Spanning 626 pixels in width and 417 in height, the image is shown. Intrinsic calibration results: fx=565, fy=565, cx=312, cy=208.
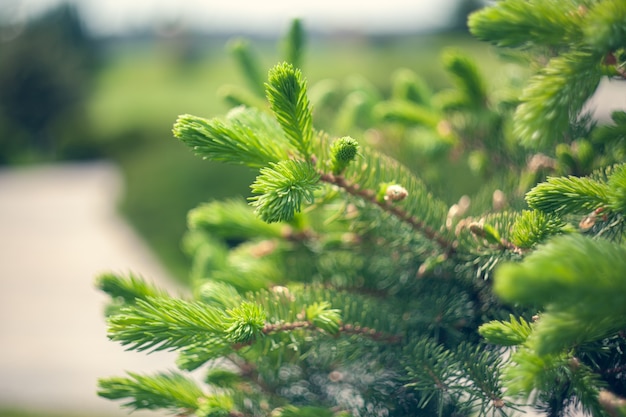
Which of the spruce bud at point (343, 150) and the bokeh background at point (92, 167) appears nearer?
A: the spruce bud at point (343, 150)

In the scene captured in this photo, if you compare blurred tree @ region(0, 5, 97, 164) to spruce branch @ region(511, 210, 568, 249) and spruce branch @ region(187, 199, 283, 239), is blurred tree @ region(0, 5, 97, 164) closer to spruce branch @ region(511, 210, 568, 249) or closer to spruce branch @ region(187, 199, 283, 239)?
spruce branch @ region(187, 199, 283, 239)

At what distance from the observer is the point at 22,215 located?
8.91m

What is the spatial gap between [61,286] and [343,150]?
263 inches

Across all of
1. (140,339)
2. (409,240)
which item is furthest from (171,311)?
(409,240)

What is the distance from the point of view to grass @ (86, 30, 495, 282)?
7.16m

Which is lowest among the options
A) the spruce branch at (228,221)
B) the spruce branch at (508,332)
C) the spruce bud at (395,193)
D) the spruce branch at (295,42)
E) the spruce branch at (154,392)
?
the spruce branch at (154,392)

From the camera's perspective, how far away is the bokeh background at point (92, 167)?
468 centimetres

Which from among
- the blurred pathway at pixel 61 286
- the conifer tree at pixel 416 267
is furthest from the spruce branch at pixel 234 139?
the blurred pathway at pixel 61 286

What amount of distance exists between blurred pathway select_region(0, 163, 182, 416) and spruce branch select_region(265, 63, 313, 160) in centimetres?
244

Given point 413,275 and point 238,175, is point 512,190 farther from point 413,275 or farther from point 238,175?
point 238,175

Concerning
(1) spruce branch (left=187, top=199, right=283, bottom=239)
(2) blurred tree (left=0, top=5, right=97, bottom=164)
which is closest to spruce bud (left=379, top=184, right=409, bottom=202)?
(1) spruce branch (left=187, top=199, right=283, bottom=239)

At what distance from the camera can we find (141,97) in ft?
44.3

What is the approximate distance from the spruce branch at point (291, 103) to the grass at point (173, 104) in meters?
0.33

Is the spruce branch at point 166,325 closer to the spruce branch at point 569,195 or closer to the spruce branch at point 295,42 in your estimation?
the spruce branch at point 569,195
